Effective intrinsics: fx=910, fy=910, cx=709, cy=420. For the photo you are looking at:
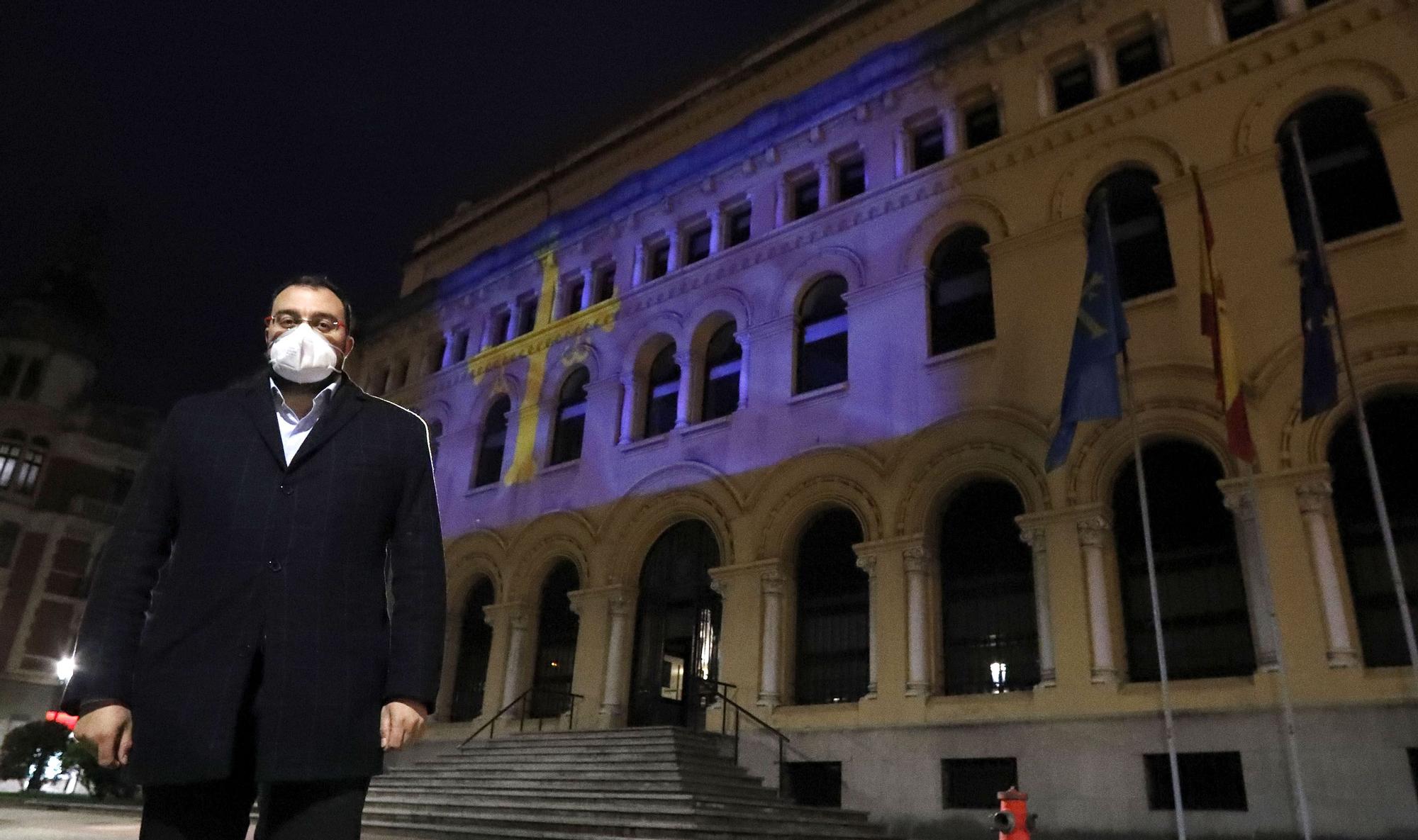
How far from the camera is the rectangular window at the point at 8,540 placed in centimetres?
3234

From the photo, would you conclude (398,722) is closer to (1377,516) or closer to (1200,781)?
(1200,781)

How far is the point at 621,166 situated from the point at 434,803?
15.9 m

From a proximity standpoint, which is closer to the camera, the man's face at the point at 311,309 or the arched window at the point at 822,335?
the man's face at the point at 311,309

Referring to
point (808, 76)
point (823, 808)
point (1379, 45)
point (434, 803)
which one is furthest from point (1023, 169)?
point (434, 803)

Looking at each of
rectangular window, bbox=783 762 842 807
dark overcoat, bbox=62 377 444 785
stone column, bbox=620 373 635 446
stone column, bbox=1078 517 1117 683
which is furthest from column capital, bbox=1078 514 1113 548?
dark overcoat, bbox=62 377 444 785

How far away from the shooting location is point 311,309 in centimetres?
298

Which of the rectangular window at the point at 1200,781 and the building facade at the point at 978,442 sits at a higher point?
the building facade at the point at 978,442

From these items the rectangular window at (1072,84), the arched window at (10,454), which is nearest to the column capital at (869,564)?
the rectangular window at (1072,84)

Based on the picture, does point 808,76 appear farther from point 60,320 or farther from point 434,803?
point 60,320

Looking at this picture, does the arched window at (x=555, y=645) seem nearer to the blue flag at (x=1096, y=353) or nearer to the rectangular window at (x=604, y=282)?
the rectangular window at (x=604, y=282)

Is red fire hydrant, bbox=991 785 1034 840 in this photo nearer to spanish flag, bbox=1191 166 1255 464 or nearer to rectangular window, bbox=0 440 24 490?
spanish flag, bbox=1191 166 1255 464

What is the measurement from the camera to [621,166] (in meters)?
23.4

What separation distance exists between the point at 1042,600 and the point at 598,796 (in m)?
6.51

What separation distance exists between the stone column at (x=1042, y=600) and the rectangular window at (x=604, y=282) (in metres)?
11.9
